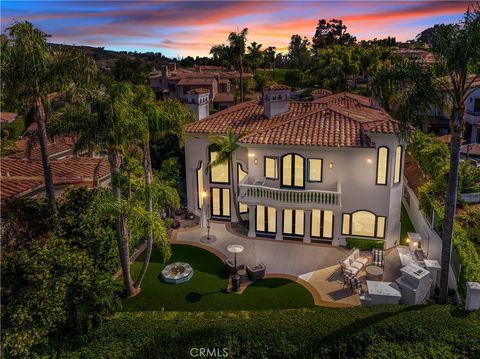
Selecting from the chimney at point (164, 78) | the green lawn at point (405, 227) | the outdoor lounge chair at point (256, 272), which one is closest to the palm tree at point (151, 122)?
the outdoor lounge chair at point (256, 272)

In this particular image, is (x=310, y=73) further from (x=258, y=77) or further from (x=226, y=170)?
(x=226, y=170)

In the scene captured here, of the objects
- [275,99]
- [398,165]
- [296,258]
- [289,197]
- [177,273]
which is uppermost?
[275,99]

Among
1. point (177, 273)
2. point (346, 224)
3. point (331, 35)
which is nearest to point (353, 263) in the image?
point (346, 224)

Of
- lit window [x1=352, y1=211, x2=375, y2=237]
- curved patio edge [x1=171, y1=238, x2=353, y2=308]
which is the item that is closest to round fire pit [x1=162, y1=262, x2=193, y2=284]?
curved patio edge [x1=171, y1=238, x2=353, y2=308]

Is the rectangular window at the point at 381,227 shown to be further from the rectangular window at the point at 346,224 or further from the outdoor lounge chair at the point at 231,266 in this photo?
the outdoor lounge chair at the point at 231,266

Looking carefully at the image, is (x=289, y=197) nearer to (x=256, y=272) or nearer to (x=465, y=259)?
(x=256, y=272)

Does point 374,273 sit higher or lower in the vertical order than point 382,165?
lower
